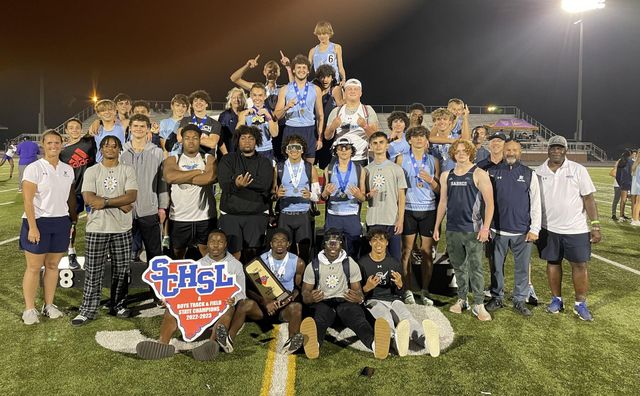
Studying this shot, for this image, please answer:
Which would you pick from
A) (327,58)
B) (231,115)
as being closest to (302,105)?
(231,115)

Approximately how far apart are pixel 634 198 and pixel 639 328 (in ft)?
27.1

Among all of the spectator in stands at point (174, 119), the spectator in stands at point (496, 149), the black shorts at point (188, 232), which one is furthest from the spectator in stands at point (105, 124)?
the spectator in stands at point (496, 149)

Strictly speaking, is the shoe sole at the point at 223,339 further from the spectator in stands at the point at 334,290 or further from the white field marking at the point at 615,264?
the white field marking at the point at 615,264

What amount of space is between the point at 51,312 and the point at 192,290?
1.90m

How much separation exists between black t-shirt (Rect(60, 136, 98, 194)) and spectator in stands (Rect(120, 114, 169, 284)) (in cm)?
86

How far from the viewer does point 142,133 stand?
5.23 meters

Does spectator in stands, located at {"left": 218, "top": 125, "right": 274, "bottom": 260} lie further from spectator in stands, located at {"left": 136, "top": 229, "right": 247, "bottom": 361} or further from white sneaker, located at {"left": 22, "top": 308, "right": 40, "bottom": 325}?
white sneaker, located at {"left": 22, "top": 308, "right": 40, "bottom": 325}

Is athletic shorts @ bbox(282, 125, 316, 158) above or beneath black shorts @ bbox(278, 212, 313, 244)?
above

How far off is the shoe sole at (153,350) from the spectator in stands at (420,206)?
9.39 feet

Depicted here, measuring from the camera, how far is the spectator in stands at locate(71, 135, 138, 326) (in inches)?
181

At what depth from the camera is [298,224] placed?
5.07 meters

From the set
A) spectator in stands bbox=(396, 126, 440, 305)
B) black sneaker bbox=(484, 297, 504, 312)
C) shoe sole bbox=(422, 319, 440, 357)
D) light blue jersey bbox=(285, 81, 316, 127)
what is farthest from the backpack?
light blue jersey bbox=(285, 81, 316, 127)

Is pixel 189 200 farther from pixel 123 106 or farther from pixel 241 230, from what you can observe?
pixel 123 106

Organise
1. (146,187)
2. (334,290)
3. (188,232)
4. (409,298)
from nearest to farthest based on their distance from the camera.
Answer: (334,290) → (188,232) → (146,187) → (409,298)
